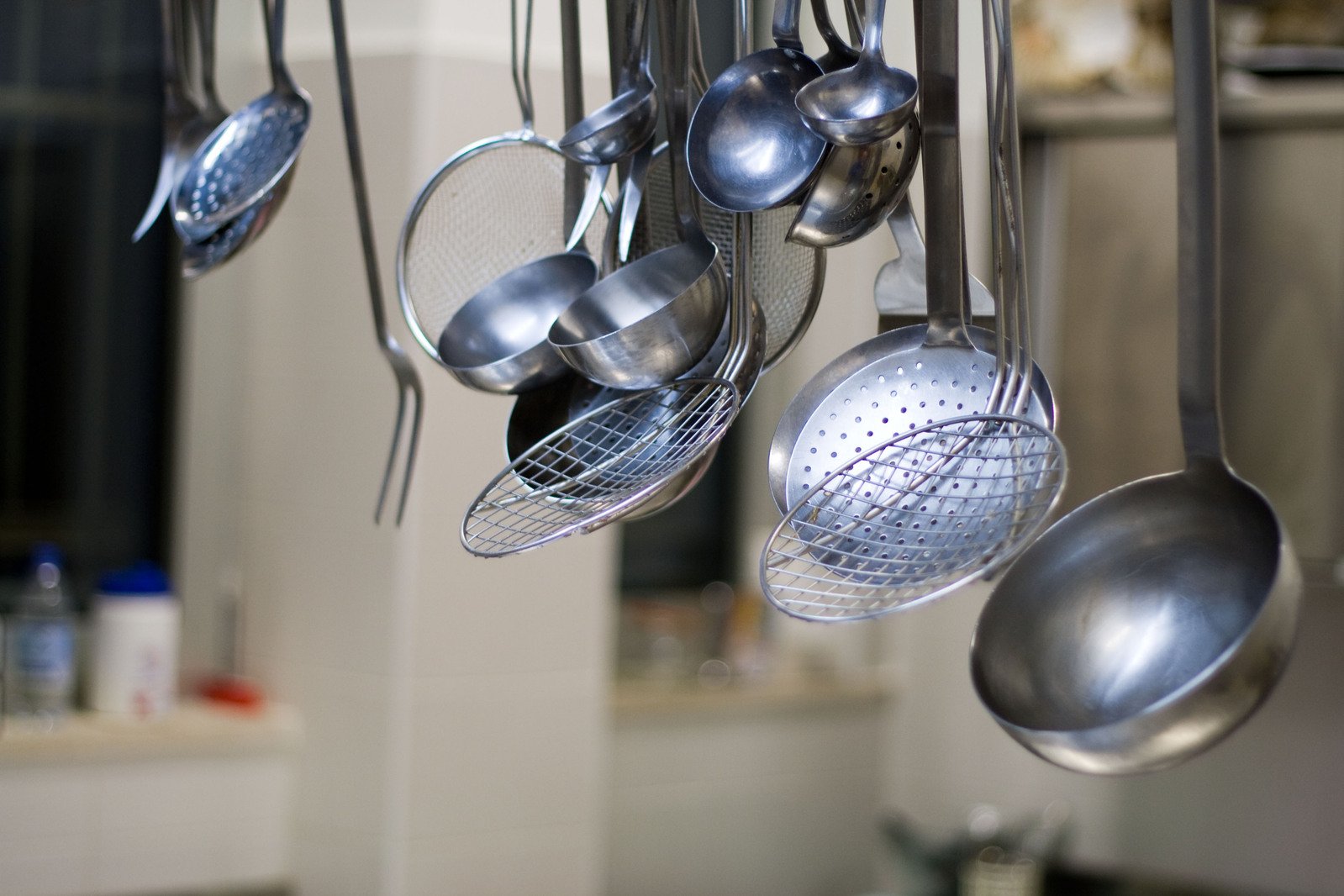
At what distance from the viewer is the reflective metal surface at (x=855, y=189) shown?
0.59m

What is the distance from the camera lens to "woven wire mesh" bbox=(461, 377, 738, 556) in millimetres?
542

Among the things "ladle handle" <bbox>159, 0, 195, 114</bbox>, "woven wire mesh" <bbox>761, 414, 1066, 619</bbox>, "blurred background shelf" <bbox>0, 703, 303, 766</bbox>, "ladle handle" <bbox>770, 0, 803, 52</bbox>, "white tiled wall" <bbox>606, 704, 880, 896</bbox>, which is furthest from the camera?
"white tiled wall" <bbox>606, 704, 880, 896</bbox>

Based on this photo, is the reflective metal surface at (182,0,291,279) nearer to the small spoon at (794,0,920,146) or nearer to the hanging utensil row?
the hanging utensil row

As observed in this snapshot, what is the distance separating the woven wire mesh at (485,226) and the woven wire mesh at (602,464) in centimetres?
16

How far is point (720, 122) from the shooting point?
61 centimetres

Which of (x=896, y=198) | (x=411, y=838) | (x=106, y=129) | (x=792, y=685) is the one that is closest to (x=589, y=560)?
(x=411, y=838)

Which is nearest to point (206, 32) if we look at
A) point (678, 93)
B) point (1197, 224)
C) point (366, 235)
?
point (366, 235)

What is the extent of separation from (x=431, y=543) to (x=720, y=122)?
2.98 feet

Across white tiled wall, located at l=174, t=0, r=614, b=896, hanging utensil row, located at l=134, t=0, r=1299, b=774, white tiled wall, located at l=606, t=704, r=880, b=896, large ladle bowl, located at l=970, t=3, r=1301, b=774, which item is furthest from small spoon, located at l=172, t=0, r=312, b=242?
white tiled wall, located at l=606, t=704, r=880, b=896

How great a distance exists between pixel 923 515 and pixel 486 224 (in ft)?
1.08

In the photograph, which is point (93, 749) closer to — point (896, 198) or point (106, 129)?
point (106, 129)

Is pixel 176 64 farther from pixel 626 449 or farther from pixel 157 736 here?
pixel 157 736

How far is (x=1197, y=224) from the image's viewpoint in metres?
0.56

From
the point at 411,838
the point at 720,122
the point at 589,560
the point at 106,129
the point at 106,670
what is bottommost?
the point at 411,838
